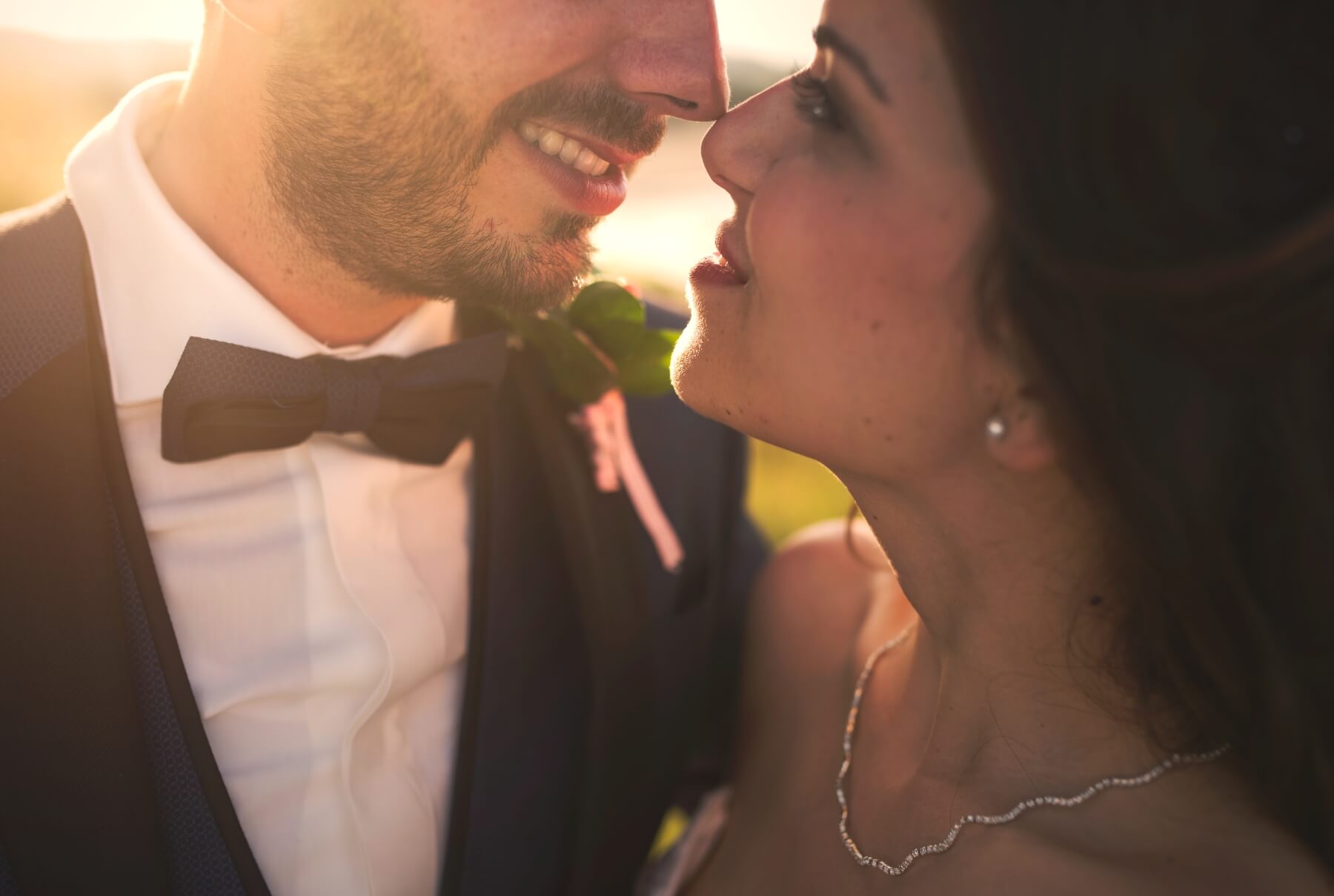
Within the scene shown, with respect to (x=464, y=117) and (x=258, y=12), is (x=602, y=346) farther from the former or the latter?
(x=258, y=12)

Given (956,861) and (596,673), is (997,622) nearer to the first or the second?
(956,861)

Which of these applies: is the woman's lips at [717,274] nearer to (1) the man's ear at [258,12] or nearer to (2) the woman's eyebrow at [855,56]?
(2) the woman's eyebrow at [855,56]

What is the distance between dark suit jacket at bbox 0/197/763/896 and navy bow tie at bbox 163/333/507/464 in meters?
0.13

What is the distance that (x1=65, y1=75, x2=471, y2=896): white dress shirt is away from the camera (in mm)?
1662

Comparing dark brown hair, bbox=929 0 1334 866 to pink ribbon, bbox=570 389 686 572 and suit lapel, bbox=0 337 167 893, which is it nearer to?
pink ribbon, bbox=570 389 686 572

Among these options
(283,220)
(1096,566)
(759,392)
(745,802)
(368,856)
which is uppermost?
(283,220)

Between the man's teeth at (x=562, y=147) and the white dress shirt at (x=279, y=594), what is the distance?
1.91ft

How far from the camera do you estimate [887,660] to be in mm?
1973

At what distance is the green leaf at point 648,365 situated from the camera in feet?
6.68

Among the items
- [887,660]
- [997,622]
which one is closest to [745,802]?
[887,660]

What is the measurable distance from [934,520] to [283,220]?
136 cm

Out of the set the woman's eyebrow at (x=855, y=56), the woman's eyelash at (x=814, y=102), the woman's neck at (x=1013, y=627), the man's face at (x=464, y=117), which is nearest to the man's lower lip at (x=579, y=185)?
the man's face at (x=464, y=117)

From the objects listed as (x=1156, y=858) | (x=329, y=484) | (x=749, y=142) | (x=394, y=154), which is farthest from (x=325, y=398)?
(x=1156, y=858)

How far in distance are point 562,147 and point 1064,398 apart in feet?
3.74
